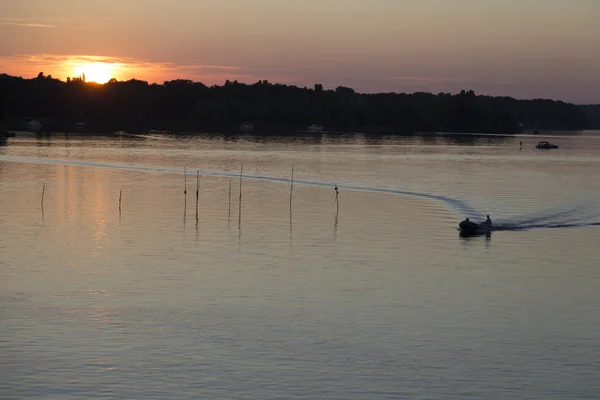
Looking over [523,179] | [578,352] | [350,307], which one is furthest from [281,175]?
[578,352]

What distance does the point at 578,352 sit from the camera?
47.2m

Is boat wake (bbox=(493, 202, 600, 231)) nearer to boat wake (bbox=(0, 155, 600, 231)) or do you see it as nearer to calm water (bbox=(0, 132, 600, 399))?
boat wake (bbox=(0, 155, 600, 231))

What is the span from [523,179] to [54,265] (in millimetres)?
117715

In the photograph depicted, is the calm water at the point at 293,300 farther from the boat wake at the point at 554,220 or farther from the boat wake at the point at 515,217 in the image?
the boat wake at the point at 515,217

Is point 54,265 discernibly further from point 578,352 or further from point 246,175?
point 246,175

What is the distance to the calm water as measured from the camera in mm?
41938

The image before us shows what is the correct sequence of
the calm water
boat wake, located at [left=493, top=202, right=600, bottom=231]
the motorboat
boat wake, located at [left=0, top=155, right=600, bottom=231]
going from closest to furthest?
1. the calm water
2. the motorboat
3. boat wake, located at [left=493, top=202, right=600, bottom=231]
4. boat wake, located at [left=0, top=155, right=600, bottom=231]

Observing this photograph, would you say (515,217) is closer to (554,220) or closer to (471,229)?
(554,220)

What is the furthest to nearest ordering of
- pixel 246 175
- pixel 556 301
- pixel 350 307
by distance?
pixel 246 175, pixel 556 301, pixel 350 307

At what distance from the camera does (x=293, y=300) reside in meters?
58.1

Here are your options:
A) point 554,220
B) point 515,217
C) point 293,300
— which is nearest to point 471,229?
point 515,217

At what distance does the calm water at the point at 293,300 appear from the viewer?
41.9 meters

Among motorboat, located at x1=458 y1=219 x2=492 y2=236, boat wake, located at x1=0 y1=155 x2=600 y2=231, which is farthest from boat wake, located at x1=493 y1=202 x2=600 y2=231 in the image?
motorboat, located at x1=458 y1=219 x2=492 y2=236

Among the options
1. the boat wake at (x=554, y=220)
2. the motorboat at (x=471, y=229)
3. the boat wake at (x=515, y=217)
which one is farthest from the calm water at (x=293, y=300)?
the motorboat at (x=471, y=229)
